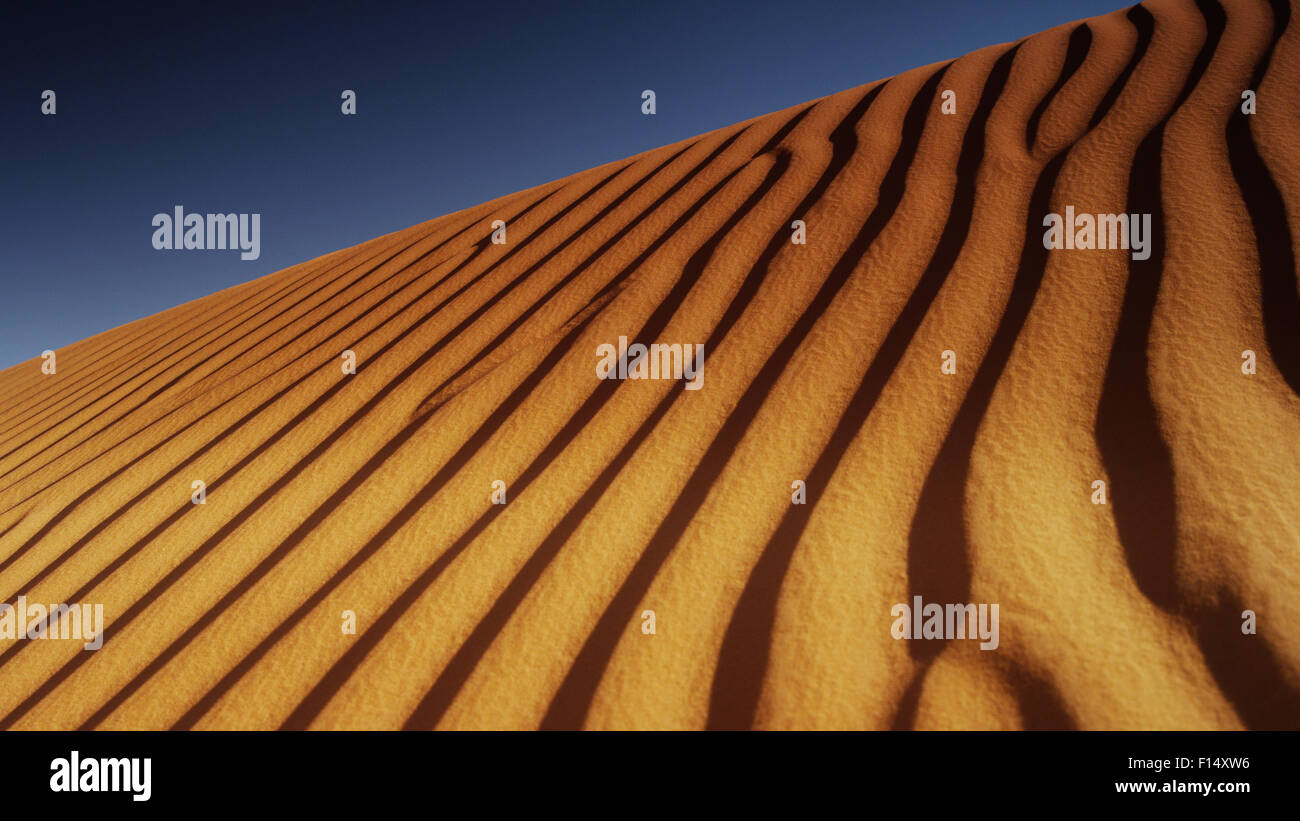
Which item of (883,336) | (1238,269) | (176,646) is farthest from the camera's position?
(883,336)

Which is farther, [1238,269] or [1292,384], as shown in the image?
[1238,269]

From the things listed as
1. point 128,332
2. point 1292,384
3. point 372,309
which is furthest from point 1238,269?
point 128,332

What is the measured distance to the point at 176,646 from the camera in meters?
1.42

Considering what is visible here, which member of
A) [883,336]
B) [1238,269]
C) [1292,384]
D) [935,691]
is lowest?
[935,691]

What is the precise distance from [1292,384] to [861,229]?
3.89 feet

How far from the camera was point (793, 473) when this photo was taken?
1381 mm

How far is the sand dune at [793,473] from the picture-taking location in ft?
3.34

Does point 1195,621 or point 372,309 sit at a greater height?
point 372,309

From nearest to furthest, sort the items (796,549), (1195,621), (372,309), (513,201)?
1. (1195,621)
2. (796,549)
3. (372,309)
4. (513,201)

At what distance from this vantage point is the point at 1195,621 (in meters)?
0.95

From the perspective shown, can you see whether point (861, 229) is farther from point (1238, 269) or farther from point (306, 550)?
point (306, 550)

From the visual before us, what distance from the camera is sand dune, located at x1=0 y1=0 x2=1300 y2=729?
1.02 m

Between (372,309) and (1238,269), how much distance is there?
2841 millimetres
